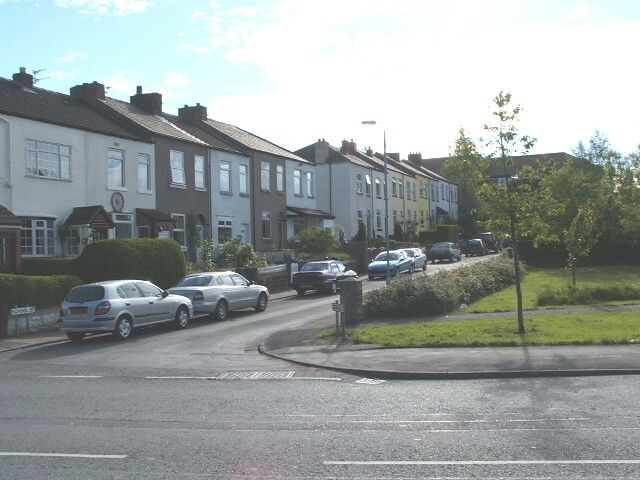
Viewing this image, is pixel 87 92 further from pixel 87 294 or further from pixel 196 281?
pixel 87 294

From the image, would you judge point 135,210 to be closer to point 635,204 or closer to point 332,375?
point 332,375

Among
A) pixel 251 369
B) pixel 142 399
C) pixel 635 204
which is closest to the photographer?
pixel 142 399

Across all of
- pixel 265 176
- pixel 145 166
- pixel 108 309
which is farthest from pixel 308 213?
pixel 108 309

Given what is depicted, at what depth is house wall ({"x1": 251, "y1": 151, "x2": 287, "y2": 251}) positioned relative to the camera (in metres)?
42.4

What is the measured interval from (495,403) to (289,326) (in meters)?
11.5

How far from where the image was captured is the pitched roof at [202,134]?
3969cm

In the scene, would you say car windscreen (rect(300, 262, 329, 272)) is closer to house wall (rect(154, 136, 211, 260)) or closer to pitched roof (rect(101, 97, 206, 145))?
house wall (rect(154, 136, 211, 260))

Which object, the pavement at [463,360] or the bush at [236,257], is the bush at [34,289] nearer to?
the pavement at [463,360]

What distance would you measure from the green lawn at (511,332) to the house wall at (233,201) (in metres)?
21.4

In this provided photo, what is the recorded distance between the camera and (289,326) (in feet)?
68.3

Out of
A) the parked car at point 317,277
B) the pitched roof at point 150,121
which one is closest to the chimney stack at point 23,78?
the pitched roof at point 150,121

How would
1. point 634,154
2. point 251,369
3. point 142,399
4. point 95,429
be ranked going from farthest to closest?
point 634,154, point 251,369, point 142,399, point 95,429

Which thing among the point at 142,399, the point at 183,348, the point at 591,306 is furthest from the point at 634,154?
the point at 142,399

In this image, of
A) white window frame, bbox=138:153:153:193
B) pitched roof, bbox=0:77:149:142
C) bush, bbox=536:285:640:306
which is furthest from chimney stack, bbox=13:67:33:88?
bush, bbox=536:285:640:306
